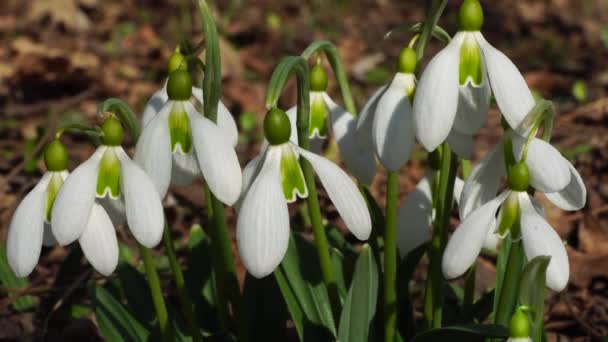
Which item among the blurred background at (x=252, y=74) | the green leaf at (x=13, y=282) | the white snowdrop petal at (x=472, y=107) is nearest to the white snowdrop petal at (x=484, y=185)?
the white snowdrop petal at (x=472, y=107)

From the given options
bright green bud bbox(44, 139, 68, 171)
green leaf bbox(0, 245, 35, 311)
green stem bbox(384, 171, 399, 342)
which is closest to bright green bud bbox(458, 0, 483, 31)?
green stem bbox(384, 171, 399, 342)

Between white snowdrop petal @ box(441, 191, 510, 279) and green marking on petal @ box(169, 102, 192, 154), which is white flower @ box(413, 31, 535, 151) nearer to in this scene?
white snowdrop petal @ box(441, 191, 510, 279)

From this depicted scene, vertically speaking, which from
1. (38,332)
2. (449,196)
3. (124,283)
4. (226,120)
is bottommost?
(38,332)

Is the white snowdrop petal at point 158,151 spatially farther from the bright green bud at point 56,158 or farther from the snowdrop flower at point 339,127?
the snowdrop flower at point 339,127

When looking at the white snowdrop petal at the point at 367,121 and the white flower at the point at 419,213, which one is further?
the white flower at the point at 419,213

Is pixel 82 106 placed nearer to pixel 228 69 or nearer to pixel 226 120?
pixel 228 69

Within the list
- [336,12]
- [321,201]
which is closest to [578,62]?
[336,12]
